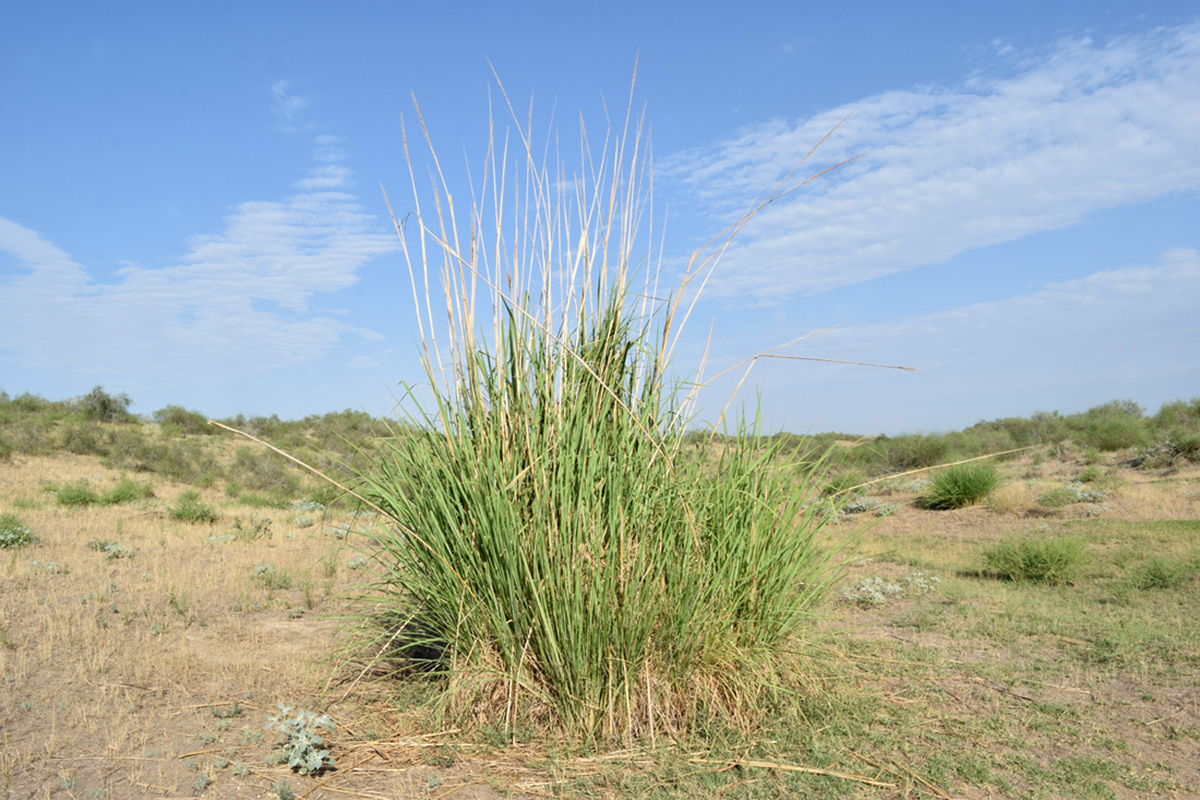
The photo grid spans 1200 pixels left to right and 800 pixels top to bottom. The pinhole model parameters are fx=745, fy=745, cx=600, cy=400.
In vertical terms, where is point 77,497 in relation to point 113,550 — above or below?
above

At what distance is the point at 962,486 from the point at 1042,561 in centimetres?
584

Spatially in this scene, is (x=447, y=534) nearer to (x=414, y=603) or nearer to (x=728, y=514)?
(x=414, y=603)

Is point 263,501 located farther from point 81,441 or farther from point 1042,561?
point 1042,561

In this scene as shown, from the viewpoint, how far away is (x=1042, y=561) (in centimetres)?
729

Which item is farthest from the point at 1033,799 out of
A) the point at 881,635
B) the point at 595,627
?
the point at 881,635

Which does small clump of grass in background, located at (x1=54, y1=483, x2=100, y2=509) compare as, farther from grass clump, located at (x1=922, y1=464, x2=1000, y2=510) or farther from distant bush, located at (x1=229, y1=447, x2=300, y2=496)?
grass clump, located at (x1=922, y1=464, x2=1000, y2=510)

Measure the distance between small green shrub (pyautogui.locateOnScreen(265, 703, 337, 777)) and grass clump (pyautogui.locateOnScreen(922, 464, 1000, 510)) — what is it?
12.1m

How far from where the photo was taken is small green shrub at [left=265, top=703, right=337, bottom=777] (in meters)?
2.95

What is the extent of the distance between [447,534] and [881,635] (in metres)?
3.39

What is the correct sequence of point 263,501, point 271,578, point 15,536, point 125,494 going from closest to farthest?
point 271,578, point 15,536, point 125,494, point 263,501

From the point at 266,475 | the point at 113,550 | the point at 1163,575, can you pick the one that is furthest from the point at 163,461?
the point at 1163,575

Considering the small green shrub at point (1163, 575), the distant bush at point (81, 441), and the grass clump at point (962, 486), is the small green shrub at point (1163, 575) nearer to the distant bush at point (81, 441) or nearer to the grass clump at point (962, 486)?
the grass clump at point (962, 486)

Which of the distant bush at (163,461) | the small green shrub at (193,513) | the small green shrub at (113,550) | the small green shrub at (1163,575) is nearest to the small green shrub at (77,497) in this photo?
the small green shrub at (193,513)

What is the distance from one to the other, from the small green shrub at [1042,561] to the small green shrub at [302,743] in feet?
22.1
